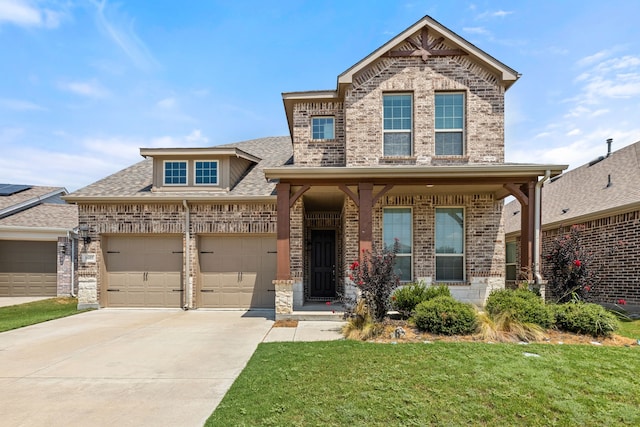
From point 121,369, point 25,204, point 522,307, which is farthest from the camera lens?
point 25,204

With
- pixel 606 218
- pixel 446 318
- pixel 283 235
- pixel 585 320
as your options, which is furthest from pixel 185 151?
pixel 606 218

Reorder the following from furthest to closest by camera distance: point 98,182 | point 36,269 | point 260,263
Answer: point 36,269
point 98,182
point 260,263

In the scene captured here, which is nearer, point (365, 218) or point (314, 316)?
point (365, 218)

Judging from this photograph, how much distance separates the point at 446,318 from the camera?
654cm

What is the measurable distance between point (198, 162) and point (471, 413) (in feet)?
33.3

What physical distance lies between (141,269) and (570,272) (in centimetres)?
1145

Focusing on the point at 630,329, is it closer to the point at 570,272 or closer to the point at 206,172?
the point at 570,272

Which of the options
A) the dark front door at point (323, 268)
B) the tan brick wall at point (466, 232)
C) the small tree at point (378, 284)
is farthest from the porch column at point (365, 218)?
the dark front door at point (323, 268)

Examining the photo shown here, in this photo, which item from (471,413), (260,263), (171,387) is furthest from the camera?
(260,263)

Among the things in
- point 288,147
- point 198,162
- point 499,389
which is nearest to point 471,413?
point 499,389

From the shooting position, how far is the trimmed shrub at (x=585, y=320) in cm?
644

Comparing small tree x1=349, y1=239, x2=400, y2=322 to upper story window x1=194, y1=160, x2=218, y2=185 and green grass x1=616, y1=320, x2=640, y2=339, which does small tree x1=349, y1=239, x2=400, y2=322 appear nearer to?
green grass x1=616, y1=320, x2=640, y2=339

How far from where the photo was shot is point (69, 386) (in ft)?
15.3

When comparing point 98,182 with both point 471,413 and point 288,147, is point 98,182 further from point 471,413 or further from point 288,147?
point 471,413
